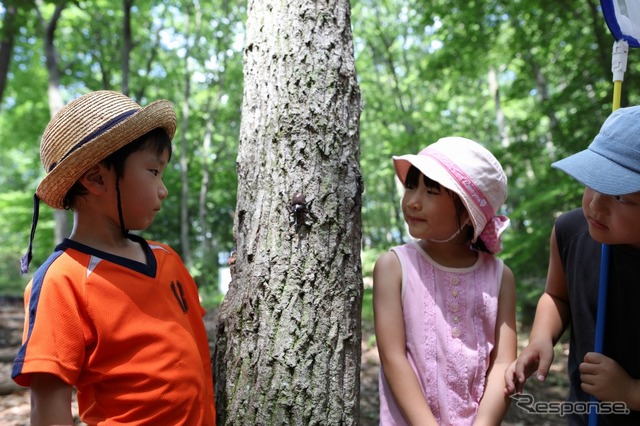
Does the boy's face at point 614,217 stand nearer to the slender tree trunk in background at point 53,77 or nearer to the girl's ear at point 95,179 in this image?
the girl's ear at point 95,179

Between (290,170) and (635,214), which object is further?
(290,170)

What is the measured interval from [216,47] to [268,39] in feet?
49.3

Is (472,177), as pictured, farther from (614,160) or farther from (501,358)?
(501,358)

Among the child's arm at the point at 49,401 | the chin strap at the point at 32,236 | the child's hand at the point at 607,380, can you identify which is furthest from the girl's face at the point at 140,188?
the child's hand at the point at 607,380

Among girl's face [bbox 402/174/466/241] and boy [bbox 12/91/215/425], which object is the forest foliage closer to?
girl's face [bbox 402/174/466/241]

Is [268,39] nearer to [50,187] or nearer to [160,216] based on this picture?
[50,187]

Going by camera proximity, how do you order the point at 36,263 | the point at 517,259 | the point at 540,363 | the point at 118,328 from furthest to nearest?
the point at 36,263, the point at 517,259, the point at 540,363, the point at 118,328

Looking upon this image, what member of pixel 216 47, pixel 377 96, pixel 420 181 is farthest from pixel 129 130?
pixel 377 96

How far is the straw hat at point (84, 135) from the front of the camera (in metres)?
1.44

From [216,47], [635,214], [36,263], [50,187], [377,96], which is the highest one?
[216,47]

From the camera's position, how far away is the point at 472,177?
5.61ft

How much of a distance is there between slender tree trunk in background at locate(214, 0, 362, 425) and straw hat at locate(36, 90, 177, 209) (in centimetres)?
44

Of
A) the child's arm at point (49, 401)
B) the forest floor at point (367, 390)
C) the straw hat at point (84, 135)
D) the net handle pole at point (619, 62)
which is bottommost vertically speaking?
the forest floor at point (367, 390)

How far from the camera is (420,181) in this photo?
179cm
